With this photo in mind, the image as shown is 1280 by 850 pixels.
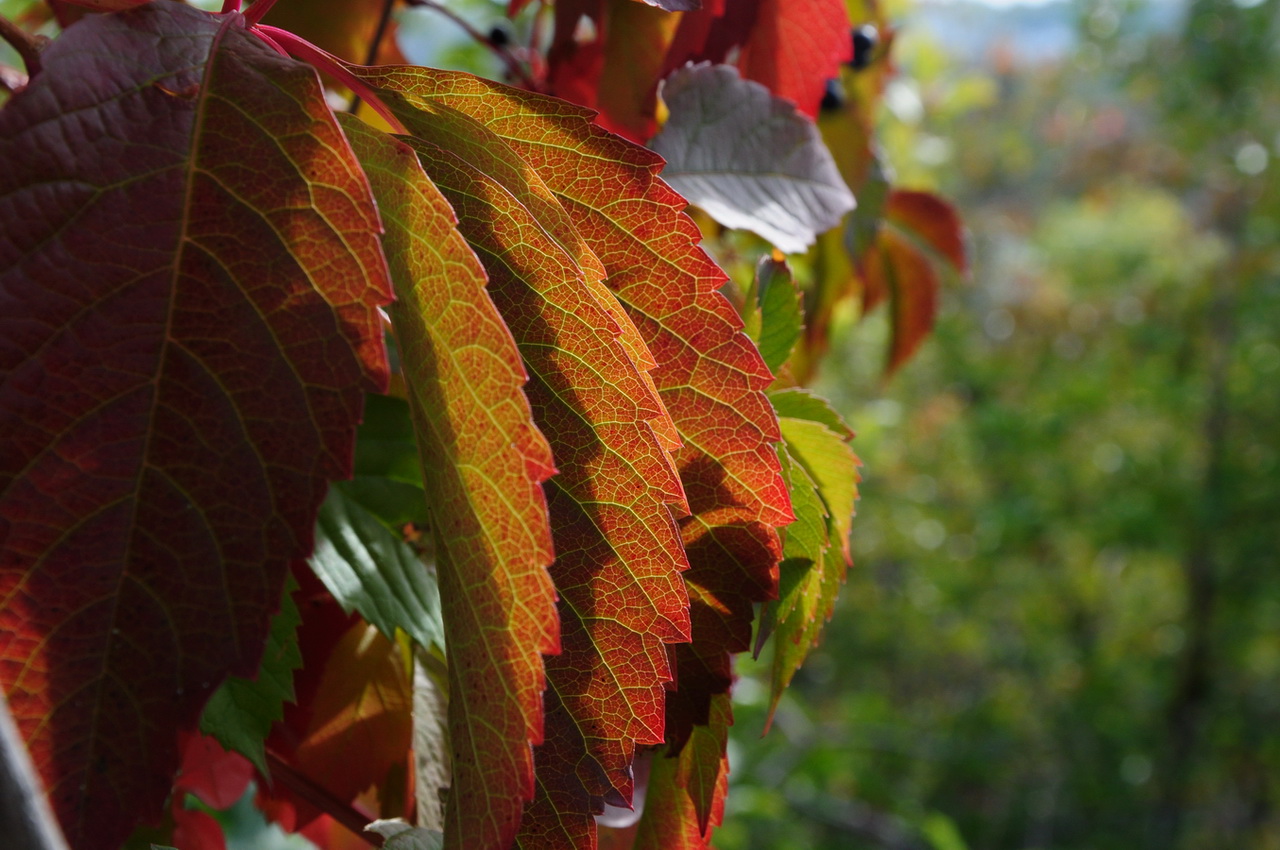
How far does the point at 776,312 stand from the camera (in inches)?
23.0

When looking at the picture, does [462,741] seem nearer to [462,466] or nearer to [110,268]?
[462,466]

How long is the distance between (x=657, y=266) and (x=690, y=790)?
0.25 meters

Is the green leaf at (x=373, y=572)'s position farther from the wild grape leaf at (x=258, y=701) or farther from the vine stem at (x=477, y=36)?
the vine stem at (x=477, y=36)

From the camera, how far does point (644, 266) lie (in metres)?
0.44

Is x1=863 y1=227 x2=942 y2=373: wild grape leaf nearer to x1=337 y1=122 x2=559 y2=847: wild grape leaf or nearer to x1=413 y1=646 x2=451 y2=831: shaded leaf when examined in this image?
x1=413 y1=646 x2=451 y2=831: shaded leaf

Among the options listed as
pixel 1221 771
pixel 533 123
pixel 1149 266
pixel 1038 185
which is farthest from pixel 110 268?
pixel 1038 185

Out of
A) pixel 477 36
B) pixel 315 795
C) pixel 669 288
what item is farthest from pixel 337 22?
pixel 315 795

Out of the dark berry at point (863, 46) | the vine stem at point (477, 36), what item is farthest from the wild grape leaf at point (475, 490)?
the dark berry at point (863, 46)

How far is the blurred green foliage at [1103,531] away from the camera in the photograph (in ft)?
16.7

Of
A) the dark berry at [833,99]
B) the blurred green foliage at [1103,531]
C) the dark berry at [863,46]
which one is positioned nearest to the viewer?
the dark berry at [833,99]

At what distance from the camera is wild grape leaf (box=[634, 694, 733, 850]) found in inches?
18.9

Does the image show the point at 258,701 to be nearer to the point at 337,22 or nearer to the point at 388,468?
the point at 388,468

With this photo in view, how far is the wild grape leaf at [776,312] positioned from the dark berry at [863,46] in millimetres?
634

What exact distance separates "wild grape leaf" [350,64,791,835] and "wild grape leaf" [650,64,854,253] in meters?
0.20
